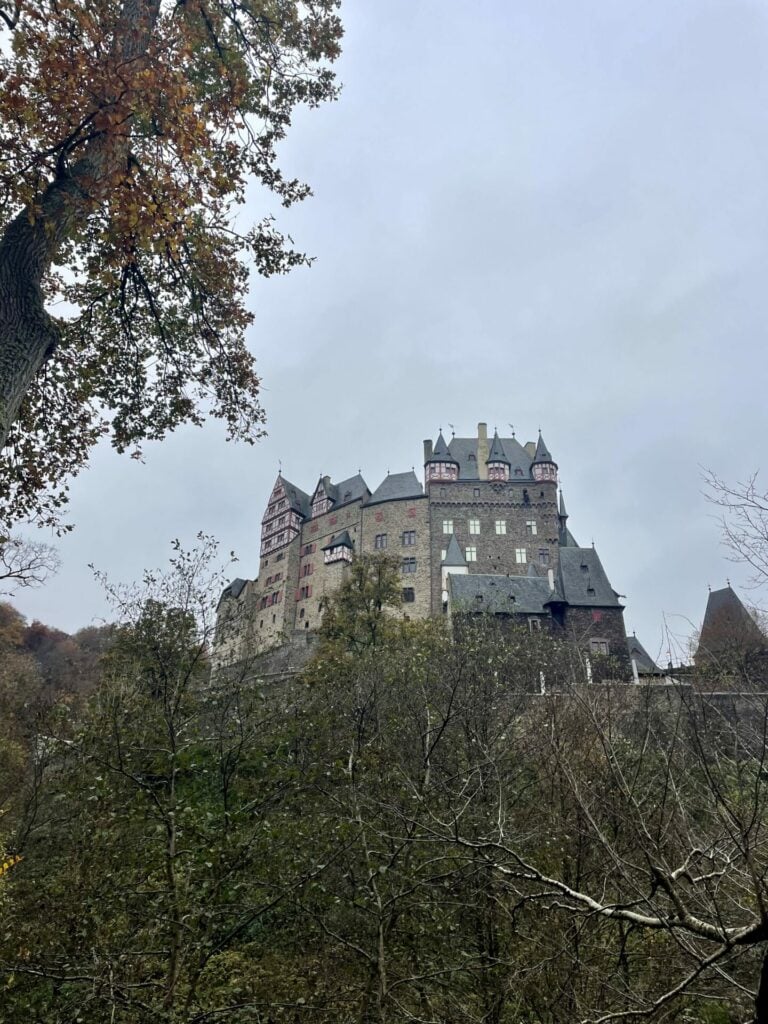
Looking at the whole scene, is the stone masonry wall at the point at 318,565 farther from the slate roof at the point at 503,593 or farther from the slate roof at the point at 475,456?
the slate roof at the point at 503,593

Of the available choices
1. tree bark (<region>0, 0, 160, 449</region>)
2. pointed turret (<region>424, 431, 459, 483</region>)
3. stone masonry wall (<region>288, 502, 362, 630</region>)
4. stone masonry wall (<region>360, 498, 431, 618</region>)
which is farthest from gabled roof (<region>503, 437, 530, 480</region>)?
tree bark (<region>0, 0, 160, 449</region>)

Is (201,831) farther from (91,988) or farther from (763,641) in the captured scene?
(763,641)

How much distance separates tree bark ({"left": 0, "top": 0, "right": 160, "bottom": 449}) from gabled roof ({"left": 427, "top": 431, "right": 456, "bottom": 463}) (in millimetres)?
44901

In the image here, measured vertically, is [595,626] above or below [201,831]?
above

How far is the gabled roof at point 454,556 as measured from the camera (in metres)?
43.5

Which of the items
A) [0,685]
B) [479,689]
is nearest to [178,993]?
[479,689]

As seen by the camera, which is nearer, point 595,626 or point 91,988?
point 91,988

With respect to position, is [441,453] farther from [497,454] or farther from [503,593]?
[503,593]

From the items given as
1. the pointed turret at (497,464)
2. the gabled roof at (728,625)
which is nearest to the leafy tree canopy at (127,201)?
the gabled roof at (728,625)

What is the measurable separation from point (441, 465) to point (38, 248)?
4530 cm

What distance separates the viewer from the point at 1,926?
5.11 metres

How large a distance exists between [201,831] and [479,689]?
7464 millimetres

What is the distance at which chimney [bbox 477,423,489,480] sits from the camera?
165ft

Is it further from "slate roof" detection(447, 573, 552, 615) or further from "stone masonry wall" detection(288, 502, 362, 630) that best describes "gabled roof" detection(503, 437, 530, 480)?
"slate roof" detection(447, 573, 552, 615)
